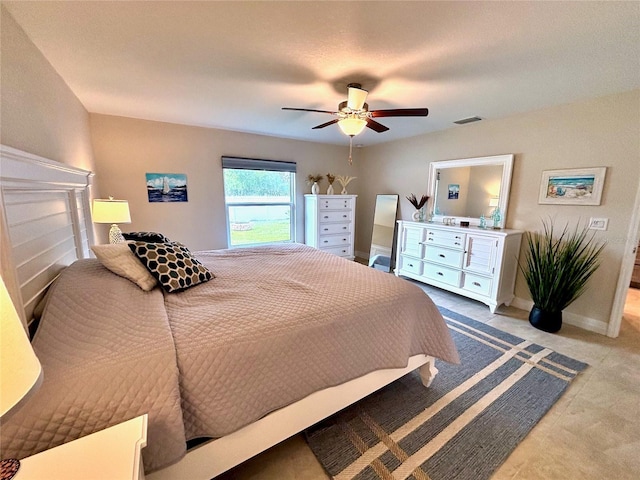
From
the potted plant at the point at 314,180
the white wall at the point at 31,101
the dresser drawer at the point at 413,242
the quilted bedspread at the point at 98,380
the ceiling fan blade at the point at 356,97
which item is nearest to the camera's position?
the quilted bedspread at the point at 98,380

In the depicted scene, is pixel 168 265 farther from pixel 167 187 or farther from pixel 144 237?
pixel 167 187

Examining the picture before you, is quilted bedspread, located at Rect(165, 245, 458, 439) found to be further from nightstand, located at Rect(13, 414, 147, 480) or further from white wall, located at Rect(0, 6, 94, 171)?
white wall, located at Rect(0, 6, 94, 171)

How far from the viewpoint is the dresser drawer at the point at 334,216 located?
449 cm

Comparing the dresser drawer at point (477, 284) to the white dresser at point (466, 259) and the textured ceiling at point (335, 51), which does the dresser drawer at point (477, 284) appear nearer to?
the white dresser at point (466, 259)

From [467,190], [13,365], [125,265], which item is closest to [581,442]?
[13,365]

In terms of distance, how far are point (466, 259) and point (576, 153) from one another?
4.87ft

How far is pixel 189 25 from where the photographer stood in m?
1.46

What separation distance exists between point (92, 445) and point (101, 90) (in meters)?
2.87

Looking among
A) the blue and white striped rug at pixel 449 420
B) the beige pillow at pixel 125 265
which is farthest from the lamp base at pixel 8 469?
the blue and white striped rug at pixel 449 420

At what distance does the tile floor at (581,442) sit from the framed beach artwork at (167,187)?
331cm

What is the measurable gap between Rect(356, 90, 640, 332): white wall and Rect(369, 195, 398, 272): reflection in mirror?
1.17 meters

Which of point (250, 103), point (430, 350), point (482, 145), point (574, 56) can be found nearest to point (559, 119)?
point (482, 145)

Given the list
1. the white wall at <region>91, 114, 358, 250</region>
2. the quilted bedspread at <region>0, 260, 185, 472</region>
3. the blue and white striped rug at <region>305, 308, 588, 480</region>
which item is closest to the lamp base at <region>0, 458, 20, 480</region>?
the quilted bedspread at <region>0, 260, 185, 472</region>

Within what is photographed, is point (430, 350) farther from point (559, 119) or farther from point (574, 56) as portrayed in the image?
point (559, 119)
